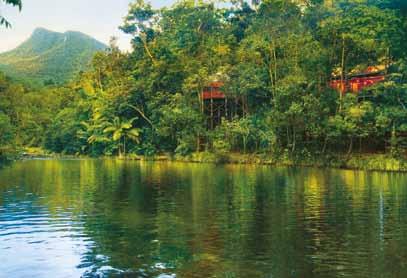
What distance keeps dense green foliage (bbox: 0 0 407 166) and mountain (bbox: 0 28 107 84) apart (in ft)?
147

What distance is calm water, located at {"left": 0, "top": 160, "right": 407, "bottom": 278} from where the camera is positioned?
11734 millimetres

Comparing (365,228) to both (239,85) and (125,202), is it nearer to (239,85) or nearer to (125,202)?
(125,202)

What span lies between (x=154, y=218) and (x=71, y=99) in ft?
226

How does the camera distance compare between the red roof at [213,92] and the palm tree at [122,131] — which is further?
the palm tree at [122,131]

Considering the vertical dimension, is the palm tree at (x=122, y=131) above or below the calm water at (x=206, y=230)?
above

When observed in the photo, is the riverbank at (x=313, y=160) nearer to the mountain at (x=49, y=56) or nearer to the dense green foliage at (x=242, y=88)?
the dense green foliage at (x=242, y=88)

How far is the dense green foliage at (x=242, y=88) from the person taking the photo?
138ft

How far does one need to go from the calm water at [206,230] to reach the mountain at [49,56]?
313ft

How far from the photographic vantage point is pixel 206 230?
16.0 metres

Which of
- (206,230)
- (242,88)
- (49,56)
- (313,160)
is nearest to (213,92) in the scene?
(242,88)

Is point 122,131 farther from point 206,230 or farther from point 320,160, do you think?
point 206,230

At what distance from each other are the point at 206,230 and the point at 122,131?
48.5 metres

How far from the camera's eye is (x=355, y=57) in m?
43.0

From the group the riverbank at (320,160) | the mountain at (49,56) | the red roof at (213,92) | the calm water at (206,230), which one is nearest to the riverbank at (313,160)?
the riverbank at (320,160)
